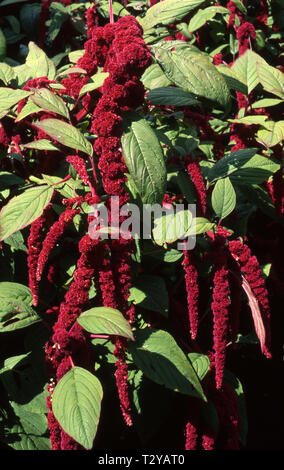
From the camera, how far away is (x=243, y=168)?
1447 mm

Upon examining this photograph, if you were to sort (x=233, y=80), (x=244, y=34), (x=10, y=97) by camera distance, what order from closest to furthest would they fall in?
(x=10, y=97), (x=233, y=80), (x=244, y=34)

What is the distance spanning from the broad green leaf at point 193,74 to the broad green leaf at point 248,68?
0.57 m

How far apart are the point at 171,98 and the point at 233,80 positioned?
32cm

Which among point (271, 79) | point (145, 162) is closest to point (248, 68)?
point (271, 79)

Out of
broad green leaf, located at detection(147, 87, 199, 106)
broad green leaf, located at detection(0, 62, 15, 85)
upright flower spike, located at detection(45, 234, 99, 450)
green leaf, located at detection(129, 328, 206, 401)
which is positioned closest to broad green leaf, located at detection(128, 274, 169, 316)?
green leaf, located at detection(129, 328, 206, 401)

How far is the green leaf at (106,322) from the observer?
0.94 meters

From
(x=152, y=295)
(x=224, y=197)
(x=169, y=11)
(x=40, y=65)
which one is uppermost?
(x=169, y=11)

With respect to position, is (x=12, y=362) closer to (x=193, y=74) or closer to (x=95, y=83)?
(x=95, y=83)

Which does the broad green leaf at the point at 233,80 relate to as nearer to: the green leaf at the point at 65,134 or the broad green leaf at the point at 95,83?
the broad green leaf at the point at 95,83

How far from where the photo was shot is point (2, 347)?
1607 millimetres

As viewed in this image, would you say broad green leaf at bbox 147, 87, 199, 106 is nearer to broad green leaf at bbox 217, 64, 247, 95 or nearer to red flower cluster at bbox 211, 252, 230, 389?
broad green leaf at bbox 217, 64, 247, 95

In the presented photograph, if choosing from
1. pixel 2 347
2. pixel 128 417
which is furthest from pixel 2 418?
pixel 128 417

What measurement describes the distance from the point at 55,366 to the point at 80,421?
219 mm

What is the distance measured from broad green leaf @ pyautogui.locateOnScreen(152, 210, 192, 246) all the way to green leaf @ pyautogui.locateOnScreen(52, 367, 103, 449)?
0.35 meters
